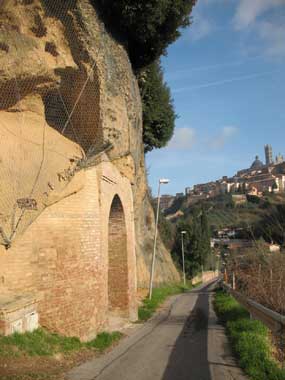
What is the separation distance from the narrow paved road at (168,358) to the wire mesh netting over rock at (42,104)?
3.16 m

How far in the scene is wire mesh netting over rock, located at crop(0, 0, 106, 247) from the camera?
30.4ft

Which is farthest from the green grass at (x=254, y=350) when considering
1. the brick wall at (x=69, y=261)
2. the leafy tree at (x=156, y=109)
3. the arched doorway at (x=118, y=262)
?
the leafy tree at (x=156, y=109)

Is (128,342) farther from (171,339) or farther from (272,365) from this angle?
(272,365)

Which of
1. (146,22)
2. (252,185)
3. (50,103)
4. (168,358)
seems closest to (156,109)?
(146,22)

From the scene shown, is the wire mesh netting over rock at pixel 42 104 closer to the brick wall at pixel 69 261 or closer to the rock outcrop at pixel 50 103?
the rock outcrop at pixel 50 103

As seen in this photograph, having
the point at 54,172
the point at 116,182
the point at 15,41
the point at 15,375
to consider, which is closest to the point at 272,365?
the point at 15,375

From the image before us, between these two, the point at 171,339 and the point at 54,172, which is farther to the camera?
the point at 171,339

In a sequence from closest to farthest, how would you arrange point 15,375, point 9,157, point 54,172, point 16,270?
1. point 15,375
2. point 16,270
3. point 9,157
4. point 54,172

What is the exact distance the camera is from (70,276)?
9805 mm

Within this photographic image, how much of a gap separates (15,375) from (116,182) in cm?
786

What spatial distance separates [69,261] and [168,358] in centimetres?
312

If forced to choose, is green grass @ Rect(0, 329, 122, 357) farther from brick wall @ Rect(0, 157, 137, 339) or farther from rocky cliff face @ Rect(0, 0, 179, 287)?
rocky cliff face @ Rect(0, 0, 179, 287)

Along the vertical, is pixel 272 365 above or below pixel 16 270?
below

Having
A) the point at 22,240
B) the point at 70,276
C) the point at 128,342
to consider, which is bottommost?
the point at 128,342
